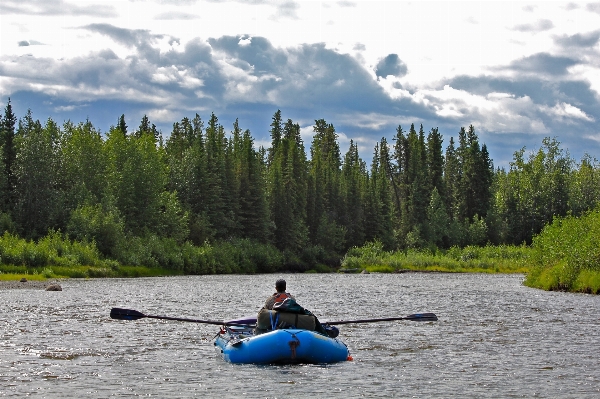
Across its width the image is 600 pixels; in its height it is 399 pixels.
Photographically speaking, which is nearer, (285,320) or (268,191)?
(285,320)

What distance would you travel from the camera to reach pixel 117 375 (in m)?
20.3

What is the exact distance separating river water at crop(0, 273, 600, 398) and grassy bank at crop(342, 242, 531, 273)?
2351 inches

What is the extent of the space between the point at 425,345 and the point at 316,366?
617 cm

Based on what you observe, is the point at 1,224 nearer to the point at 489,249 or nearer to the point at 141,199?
the point at 141,199

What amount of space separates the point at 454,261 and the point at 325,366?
282 ft

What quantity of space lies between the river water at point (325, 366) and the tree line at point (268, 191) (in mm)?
43461

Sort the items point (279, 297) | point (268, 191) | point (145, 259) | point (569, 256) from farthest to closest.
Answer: point (268, 191), point (145, 259), point (569, 256), point (279, 297)

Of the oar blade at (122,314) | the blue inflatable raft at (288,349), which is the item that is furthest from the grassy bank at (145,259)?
the blue inflatable raft at (288,349)

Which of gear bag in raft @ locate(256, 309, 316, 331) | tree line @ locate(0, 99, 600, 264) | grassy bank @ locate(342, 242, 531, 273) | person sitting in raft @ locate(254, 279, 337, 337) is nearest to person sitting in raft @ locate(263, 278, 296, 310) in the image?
person sitting in raft @ locate(254, 279, 337, 337)

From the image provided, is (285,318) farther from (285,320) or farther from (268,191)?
(268,191)

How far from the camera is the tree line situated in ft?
276

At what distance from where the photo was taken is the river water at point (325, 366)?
61.7 feet

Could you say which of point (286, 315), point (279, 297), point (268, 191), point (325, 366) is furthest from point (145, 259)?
point (325, 366)

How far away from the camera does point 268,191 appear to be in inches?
4707
